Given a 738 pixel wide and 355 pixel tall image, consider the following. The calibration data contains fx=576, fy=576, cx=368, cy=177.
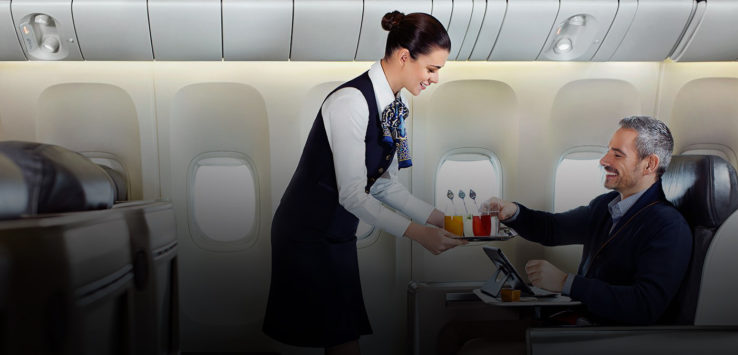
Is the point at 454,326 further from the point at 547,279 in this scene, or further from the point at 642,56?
the point at 642,56

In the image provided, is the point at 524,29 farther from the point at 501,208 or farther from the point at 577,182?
the point at 577,182

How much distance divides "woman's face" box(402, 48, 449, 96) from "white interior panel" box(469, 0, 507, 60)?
2.34 feet

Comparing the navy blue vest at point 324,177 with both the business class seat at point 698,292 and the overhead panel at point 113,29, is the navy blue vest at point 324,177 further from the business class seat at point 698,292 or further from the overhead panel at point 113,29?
the overhead panel at point 113,29

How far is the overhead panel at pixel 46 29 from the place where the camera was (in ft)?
8.41

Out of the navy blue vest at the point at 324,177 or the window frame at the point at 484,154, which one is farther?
the window frame at the point at 484,154

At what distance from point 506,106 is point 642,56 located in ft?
2.34

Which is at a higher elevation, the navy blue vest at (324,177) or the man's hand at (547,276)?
the navy blue vest at (324,177)

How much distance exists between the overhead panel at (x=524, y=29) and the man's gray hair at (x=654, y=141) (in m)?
0.91

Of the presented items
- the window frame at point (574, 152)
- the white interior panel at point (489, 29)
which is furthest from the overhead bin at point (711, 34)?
the white interior panel at point (489, 29)

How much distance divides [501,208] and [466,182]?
78cm

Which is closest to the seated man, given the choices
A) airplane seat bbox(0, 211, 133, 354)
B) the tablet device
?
the tablet device

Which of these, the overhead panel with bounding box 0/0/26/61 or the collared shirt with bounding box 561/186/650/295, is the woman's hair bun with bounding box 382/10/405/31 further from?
the overhead panel with bounding box 0/0/26/61

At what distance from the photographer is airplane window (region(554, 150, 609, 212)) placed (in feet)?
10.9

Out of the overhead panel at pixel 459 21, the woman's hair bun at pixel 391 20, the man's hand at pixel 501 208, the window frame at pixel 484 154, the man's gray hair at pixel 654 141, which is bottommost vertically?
the man's hand at pixel 501 208
